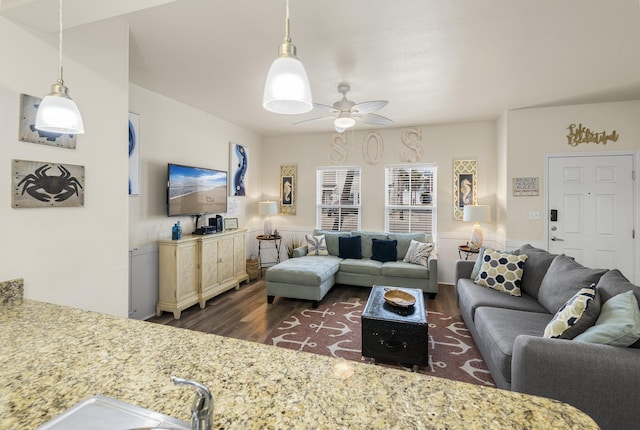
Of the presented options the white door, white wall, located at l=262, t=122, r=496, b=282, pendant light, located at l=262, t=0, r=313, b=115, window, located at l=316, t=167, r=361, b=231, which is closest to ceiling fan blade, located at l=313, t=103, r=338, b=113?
pendant light, located at l=262, t=0, r=313, b=115

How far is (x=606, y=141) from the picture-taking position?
3814 millimetres

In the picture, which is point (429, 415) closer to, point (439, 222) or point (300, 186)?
point (439, 222)

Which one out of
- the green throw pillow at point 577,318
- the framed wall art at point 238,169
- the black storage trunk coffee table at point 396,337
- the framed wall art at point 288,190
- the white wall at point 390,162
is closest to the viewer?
the green throw pillow at point 577,318

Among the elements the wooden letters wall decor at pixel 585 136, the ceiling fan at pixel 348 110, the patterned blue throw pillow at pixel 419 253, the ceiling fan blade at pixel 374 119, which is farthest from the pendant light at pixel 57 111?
the wooden letters wall decor at pixel 585 136

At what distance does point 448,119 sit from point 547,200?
1804mm

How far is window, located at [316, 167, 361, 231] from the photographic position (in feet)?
18.2

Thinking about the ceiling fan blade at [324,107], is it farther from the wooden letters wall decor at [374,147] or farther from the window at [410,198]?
the window at [410,198]

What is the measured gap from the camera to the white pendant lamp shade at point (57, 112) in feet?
3.95

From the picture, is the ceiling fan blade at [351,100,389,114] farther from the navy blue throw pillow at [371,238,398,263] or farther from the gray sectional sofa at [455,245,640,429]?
the navy blue throw pillow at [371,238,398,263]

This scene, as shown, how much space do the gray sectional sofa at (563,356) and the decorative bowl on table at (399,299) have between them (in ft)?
1.84

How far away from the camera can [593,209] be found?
390cm

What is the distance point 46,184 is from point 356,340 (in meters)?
2.69

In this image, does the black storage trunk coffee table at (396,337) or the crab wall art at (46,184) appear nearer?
the crab wall art at (46,184)

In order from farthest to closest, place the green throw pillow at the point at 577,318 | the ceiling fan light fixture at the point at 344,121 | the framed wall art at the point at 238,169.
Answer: the framed wall art at the point at 238,169, the ceiling fan light fixture at the point at 344,121, the green throw pillow at the point at 577,318
